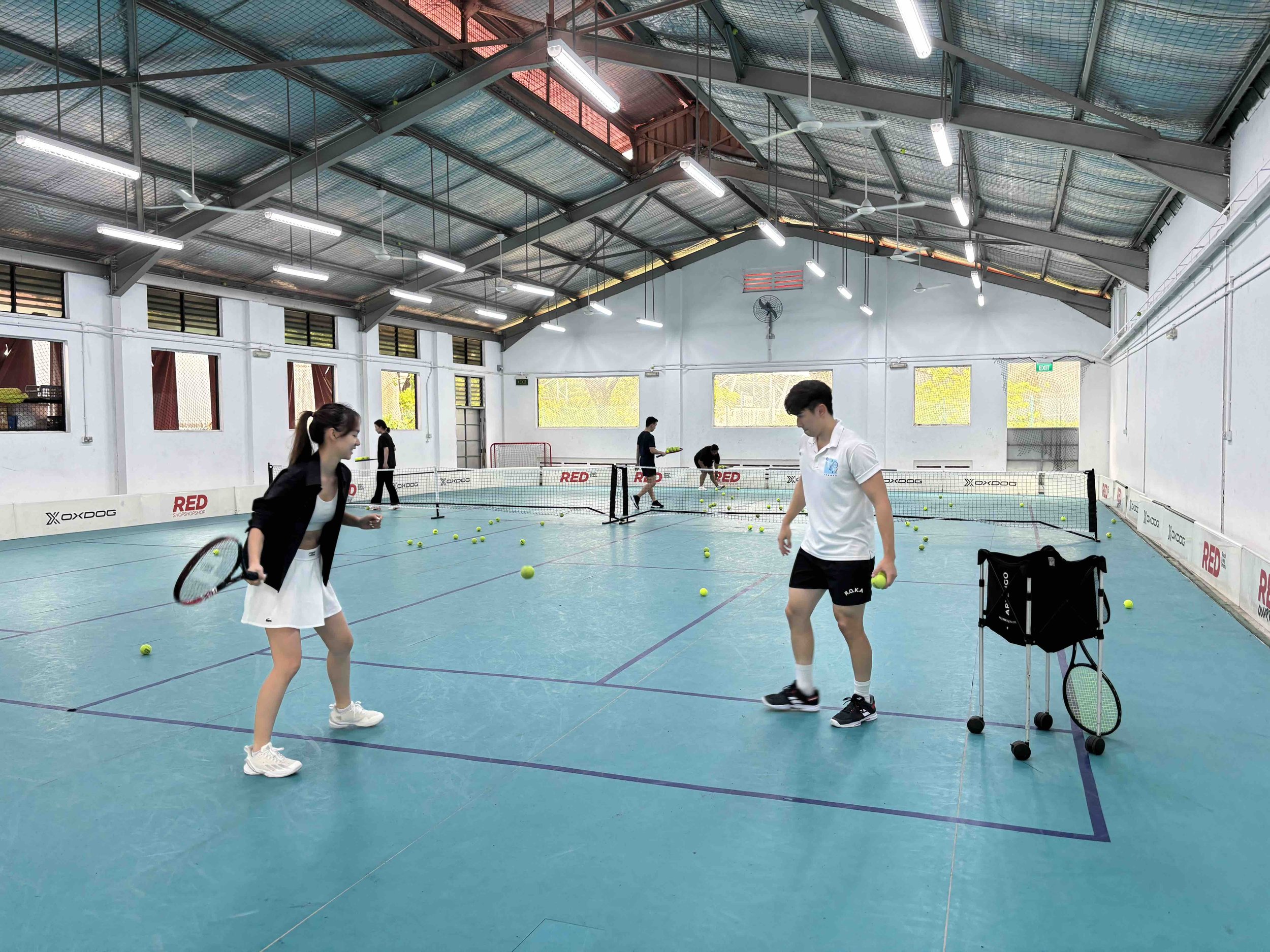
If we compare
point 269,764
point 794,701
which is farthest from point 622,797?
point 269,764

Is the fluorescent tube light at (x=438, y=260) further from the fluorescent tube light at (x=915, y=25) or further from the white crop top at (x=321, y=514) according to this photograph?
the white crop top at (x=321, y=514)

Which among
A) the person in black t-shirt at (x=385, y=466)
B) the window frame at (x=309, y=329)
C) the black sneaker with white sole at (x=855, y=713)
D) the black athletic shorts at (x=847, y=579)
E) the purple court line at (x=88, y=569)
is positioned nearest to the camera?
the black athletic shorts at (x=847, y=579)

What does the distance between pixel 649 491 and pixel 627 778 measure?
14483mm

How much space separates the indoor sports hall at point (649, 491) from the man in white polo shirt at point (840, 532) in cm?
3

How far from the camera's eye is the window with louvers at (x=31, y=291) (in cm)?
1563

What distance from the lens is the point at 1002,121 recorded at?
36.3 feet

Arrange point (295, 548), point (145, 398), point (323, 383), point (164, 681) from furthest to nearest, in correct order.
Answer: point (323, 383)
point (145, 398)
point (164, 681)
point (295, 548)

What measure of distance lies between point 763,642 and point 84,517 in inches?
585

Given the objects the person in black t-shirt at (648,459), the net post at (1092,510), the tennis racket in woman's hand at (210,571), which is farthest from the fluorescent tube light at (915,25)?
the person in black t-shirt at (648,459)

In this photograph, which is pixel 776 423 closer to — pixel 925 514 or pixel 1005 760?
pixel 925 514

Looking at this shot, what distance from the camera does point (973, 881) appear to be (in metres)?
3.10

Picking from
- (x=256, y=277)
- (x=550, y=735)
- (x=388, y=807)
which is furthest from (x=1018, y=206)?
(x=256, y=277)

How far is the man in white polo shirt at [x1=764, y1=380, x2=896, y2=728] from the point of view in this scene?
14.6 ft

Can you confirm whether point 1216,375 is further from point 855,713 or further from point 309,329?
point 309,329
